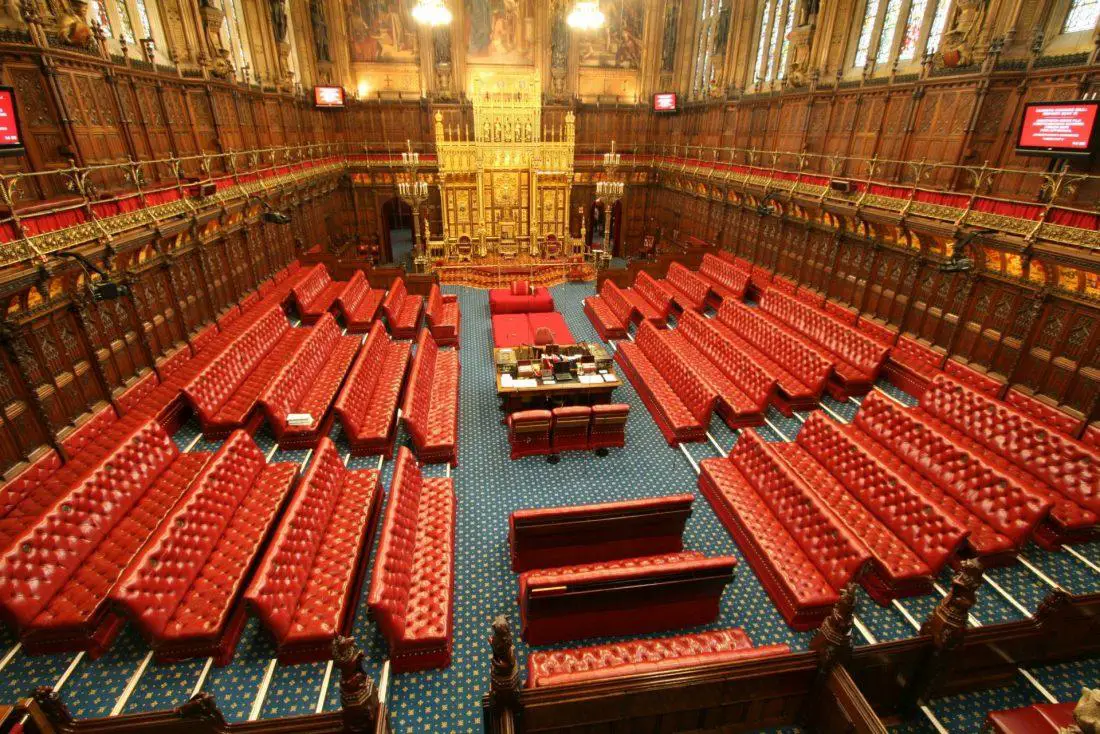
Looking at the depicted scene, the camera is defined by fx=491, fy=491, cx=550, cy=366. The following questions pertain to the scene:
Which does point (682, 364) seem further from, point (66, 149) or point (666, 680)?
point (66, 149)

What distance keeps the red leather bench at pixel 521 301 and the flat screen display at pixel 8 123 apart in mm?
10944

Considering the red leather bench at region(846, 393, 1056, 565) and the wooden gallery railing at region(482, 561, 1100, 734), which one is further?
the red leather bench at region(846, 393, 1056, 565)

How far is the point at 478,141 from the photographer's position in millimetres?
20797

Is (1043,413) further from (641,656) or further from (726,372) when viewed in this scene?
(641,656)

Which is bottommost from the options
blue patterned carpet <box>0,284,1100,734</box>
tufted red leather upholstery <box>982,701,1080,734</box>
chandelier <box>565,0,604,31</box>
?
blue patterned carpet <box>0,284,1100,734</box>

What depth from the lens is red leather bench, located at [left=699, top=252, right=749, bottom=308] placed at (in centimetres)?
1614

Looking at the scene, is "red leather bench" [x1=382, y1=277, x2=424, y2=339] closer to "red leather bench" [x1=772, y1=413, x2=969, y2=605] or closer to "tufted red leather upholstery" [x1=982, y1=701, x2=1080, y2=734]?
"red leather bench" [x1=772, y1=413, x2=969, y2=605]

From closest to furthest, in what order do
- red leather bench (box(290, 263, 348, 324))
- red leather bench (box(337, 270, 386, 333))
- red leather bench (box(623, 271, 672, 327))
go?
red leather bench (box(337, 270, 386, 333)), red leather bench (box(290, 263, 348, 324)), red leather bench (box(623, 271, 672, 327))

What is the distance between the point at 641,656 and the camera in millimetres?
5000

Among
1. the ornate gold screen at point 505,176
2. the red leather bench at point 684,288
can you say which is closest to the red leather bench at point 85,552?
the red leather bench at point 684,288

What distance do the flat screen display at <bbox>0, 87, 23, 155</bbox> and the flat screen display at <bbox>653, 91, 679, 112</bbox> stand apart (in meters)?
22.7

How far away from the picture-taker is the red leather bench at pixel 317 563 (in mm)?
5070

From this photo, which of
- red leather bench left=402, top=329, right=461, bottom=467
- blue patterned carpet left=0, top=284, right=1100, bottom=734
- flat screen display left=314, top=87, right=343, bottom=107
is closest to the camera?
blue patterned carpet left=0, top=284, right=1100, bottom=734

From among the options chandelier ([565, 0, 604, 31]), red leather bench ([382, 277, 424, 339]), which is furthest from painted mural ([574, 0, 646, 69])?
red leather bench ([382, 277, 424, 339])
